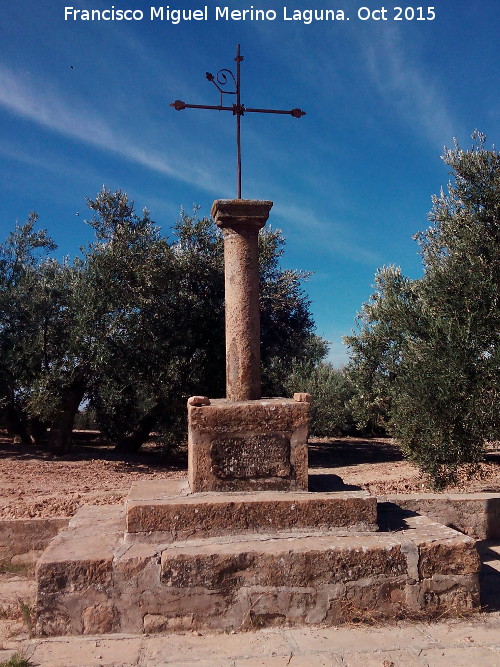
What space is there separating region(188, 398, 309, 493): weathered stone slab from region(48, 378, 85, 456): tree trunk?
360 inches

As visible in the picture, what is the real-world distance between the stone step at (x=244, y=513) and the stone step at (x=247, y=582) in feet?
0.33

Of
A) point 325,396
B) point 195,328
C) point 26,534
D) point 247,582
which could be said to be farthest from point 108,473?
point 325,396

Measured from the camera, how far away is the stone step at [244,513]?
15.0 feet

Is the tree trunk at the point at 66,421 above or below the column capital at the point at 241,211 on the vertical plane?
below

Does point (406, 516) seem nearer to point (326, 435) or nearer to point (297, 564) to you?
point (297, 564)

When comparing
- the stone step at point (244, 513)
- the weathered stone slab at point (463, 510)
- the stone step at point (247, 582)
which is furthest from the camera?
the weathered stone slab at point (463, 510)

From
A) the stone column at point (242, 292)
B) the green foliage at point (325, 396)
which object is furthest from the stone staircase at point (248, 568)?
the green foliage at point (325, 396)

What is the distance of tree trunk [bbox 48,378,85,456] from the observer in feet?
44.0

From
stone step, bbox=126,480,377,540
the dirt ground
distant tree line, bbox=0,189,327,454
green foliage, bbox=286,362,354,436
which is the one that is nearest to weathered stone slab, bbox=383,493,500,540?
the dirt ground

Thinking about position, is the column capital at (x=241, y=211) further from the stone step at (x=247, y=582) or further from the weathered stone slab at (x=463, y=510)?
the weathered stone slab at (x=463, y=510)

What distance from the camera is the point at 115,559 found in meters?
4.18

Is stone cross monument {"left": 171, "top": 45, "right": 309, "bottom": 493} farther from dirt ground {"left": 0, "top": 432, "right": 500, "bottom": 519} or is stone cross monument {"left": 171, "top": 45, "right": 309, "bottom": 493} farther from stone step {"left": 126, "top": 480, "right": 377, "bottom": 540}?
dirt ground {"left": 0, "top": 432, "right": 500, "bottom": 519}

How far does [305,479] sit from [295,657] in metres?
1.51

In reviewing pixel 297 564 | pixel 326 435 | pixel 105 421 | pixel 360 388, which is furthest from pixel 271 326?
pixel 297 564
